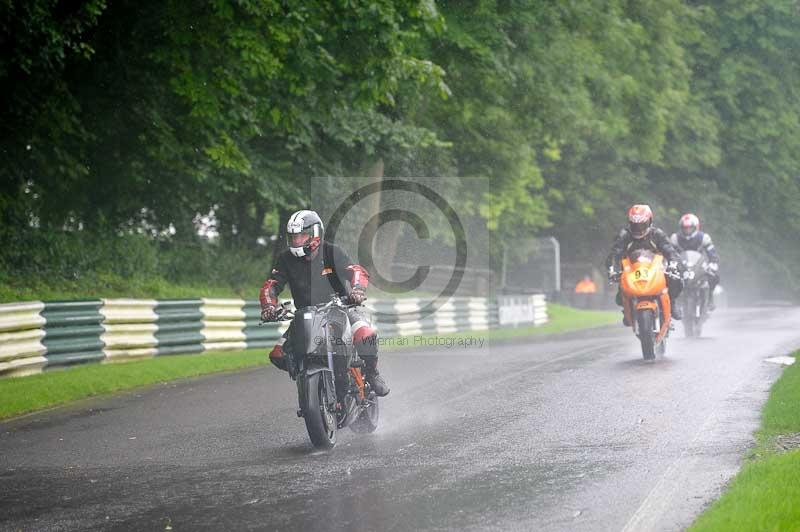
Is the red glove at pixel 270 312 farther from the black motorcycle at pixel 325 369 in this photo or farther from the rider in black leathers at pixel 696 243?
the rider in black leathers at pixel 696 243

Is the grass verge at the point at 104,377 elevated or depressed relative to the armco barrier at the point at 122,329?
depressed

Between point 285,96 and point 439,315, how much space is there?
6.92 metres

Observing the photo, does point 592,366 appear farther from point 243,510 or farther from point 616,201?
point 616,201

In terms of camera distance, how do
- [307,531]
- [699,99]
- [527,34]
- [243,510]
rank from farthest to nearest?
[699,99], [527,34], [243,510], [307,531]

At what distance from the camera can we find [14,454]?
10039 millimetres

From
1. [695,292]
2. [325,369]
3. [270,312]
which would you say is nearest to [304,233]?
[270,312]

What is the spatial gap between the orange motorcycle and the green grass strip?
19.4ft

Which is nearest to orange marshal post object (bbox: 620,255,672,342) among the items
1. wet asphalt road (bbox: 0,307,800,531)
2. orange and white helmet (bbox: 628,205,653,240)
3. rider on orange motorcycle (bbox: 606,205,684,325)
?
rider on orange motorcycle (bbox: 606,205,684,325)

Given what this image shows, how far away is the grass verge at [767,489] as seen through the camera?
6406 millimetres

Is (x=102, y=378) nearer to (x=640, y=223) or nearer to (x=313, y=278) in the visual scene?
(x=313, y=278)

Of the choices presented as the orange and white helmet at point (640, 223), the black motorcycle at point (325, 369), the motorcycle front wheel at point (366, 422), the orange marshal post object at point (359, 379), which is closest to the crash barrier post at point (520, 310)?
the orange and white helmet at point (640, 223)

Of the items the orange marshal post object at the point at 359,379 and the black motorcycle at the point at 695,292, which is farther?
the black motorcycle at the point at 695,292

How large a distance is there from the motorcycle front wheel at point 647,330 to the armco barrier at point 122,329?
705cm

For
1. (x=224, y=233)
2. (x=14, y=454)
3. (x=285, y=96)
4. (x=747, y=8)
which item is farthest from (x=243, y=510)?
(x=747, y=8)
